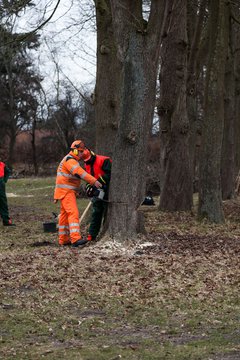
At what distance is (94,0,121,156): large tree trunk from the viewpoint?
14.7 metres

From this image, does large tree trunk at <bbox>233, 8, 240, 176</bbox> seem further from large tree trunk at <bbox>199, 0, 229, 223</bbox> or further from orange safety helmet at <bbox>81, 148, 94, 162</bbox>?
orange safety helmet at <bbox>81, 148, 94, 162</bbox>

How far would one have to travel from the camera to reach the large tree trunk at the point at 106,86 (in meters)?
14.7

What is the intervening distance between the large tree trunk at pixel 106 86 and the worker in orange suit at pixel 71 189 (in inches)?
103

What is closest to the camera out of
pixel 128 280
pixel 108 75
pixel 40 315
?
pixel 40 315

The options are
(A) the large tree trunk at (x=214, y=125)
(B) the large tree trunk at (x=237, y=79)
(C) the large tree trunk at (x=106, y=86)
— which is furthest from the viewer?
Answer: (B) the large tree trunk at (x=237, y=79)

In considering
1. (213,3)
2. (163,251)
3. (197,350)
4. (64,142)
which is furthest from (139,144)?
(64,142)

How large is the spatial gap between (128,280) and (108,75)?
266 inches

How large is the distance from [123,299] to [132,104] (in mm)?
3973

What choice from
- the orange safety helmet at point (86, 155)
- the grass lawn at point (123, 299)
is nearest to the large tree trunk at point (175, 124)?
the grass lawn at point (123, 299)

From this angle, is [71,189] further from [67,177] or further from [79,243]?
[79,243]

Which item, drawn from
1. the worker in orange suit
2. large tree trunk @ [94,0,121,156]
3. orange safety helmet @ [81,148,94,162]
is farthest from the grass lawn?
large tree trunk @ [94,0,121,156]

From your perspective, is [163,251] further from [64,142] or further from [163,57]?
[64,142]

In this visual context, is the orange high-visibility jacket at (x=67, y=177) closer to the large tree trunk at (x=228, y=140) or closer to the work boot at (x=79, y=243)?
the work boot at (x=79, y=243)

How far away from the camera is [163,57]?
18047 mm
